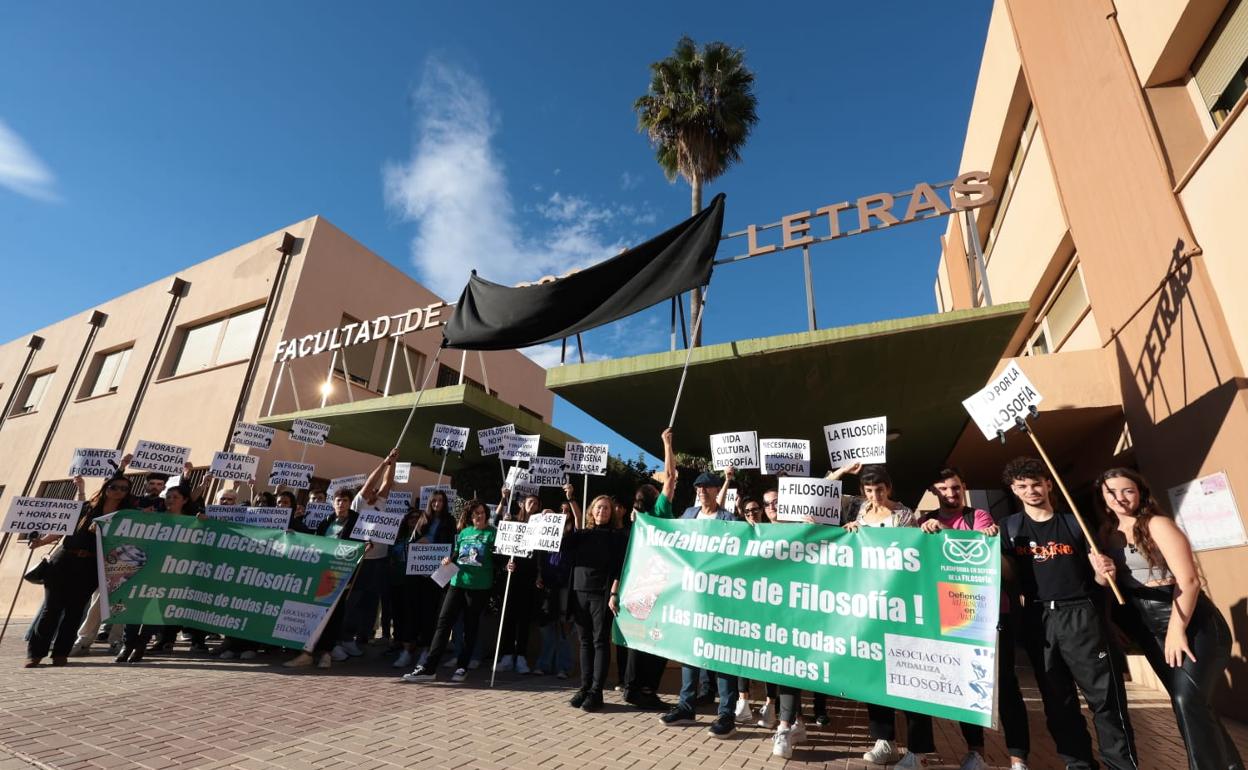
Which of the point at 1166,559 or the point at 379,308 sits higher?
the point at 379,308

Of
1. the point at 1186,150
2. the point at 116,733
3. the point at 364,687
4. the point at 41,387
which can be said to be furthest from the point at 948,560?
the point at 41,387

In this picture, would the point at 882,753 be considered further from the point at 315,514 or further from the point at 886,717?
the point at 315,514

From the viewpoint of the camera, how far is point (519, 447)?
7.61 m

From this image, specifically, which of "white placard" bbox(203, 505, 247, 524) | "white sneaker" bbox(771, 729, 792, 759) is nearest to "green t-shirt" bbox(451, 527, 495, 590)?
"white sneaker" bbox(771, 729, 792, 759)

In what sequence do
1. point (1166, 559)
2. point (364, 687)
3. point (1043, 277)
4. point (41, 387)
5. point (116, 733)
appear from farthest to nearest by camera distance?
point (41, 387)
point (1043, 277)
point (364, 687)
point (116, 733)
point (1166, 559)

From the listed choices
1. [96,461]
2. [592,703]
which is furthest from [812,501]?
[96,461]

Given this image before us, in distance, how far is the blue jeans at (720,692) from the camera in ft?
14.7

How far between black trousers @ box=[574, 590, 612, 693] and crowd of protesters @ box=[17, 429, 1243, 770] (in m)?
0.01

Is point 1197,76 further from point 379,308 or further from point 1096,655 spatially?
point 379,308

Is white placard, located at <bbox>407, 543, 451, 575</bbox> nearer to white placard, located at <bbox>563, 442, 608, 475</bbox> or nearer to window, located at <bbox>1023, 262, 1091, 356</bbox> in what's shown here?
white placard, located at <bbox>563, 442, 608, 475</bbox>

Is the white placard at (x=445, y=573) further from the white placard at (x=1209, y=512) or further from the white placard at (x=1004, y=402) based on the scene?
the white placard at (x=1209, y=512)

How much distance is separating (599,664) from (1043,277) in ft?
31.7

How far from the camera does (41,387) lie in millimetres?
20938

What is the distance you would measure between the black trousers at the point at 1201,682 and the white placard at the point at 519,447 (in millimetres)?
5910
